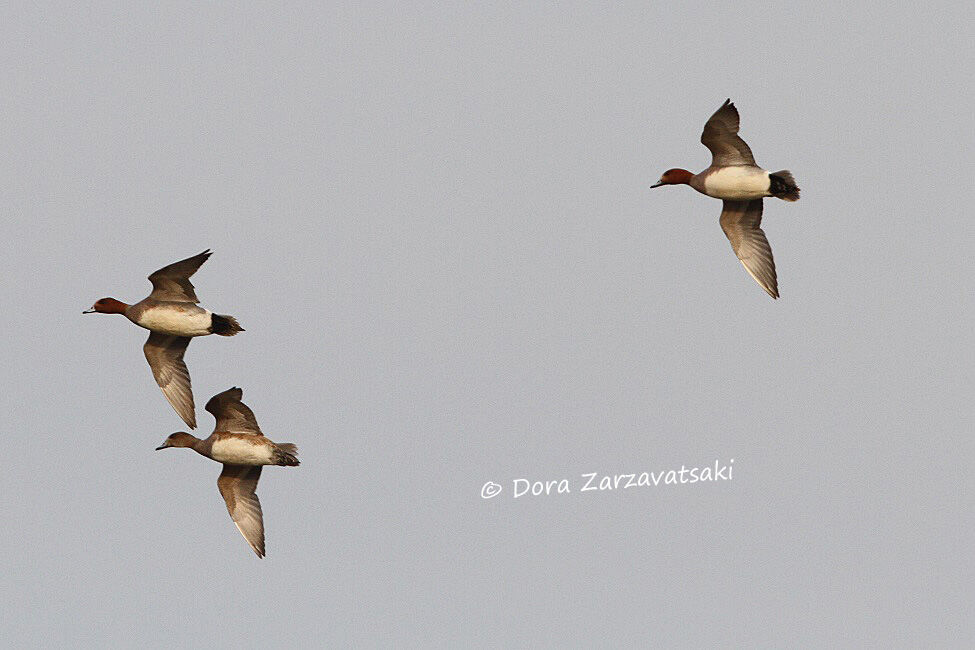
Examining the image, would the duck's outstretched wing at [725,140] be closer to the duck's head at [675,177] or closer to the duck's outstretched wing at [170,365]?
Result: the duck's head at [675,177]

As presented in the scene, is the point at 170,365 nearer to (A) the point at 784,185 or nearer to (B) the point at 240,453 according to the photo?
(B) the point at 240,453

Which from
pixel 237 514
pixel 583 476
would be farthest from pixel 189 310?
pixel 583 476

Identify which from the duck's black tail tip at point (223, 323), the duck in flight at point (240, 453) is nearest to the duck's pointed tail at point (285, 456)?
the duck in flight at point (240, 453)

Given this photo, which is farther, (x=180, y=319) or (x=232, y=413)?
(x=180, y=319)

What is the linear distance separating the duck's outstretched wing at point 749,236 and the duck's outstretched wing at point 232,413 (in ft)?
20.4

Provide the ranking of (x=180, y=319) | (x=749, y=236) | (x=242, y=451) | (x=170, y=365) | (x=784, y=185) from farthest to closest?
1. (x=170, y=365)
2. (x=749, y=236)
3. (x=180, y=319)
4. (x=242, y=451)
5. (x=784, y=185)

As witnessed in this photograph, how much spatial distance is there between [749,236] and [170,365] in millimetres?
7366

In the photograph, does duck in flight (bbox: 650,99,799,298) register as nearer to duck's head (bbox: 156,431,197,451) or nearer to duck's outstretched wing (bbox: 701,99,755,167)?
duck's outstretched wing (bbox: 701,99,755,167)

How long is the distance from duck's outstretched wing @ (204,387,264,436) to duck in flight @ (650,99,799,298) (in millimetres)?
5784

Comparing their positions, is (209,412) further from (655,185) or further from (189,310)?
(655,185)

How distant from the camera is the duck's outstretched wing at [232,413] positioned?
27.9 m

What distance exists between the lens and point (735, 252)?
93.4 feet

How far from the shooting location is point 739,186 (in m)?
27.8

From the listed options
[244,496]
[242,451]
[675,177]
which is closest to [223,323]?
[242,451]
